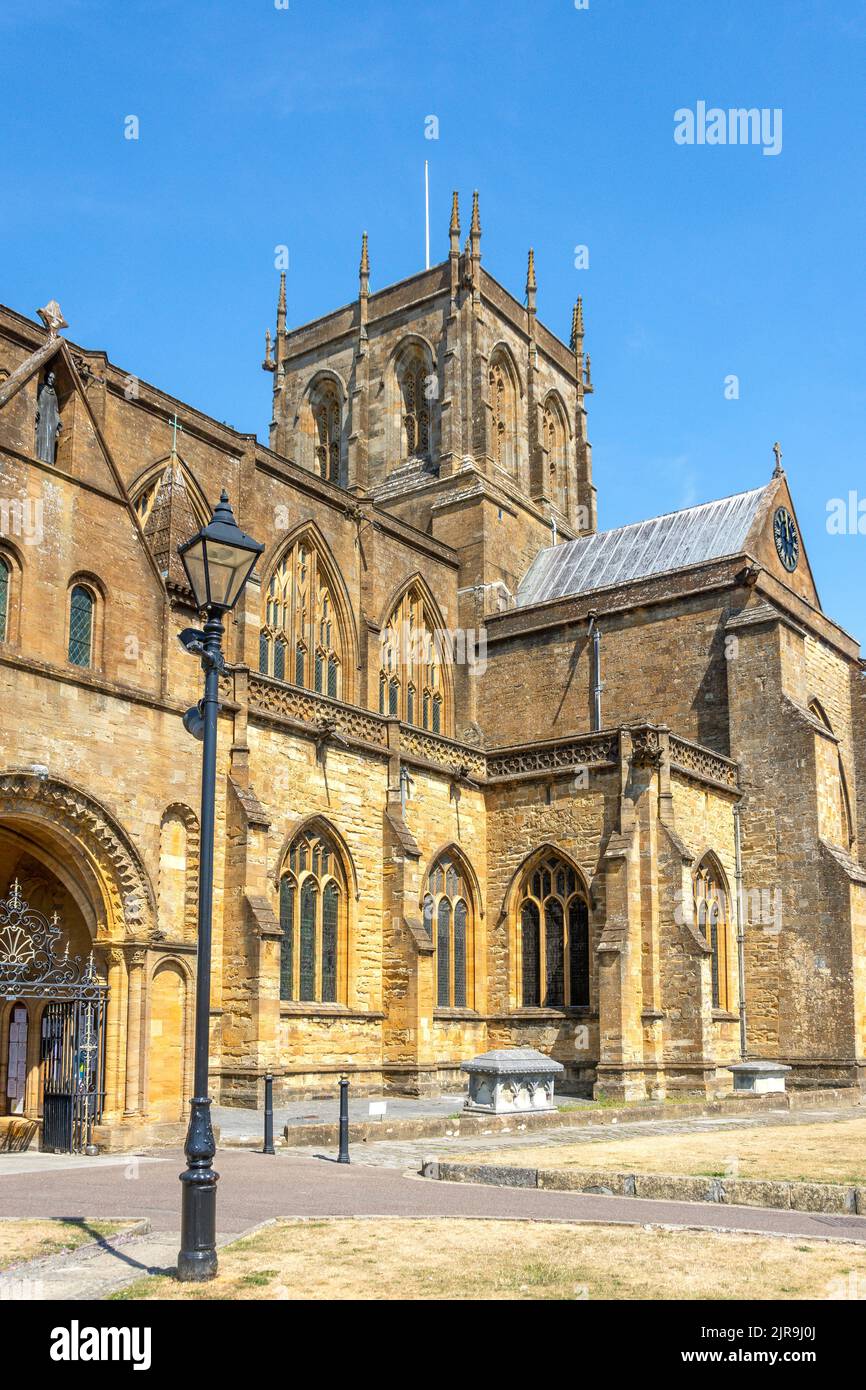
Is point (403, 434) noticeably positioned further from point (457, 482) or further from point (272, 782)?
point (272, 782)

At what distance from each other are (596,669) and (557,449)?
15.3 meters

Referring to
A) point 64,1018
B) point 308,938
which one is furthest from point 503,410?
point 64,1018

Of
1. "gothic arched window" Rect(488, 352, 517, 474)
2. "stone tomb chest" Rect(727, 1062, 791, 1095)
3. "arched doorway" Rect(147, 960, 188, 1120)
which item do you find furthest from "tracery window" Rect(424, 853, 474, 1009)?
"gothic arched window" Rect(488, 352, 517, 474)

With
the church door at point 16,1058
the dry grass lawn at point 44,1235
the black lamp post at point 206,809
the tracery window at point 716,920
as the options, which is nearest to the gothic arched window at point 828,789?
the tracery window at point 716,920

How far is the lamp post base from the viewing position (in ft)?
26.3

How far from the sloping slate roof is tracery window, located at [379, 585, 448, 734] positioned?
3499 millimetres

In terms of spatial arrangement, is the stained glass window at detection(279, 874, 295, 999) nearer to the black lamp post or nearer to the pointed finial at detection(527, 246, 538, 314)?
the black lamp post

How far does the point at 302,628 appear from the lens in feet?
106

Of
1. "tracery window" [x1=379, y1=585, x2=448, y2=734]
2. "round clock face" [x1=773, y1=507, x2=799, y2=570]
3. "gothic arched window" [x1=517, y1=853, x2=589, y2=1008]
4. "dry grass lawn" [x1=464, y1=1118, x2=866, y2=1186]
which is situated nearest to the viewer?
"dry grass lawn" [x1=464, y1=1118, x2=866, y2=1186]

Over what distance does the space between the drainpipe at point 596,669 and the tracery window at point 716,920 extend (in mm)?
5462

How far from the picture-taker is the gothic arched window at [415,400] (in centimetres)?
4338

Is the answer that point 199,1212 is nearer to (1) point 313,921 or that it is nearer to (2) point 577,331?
(1) point 313,921
